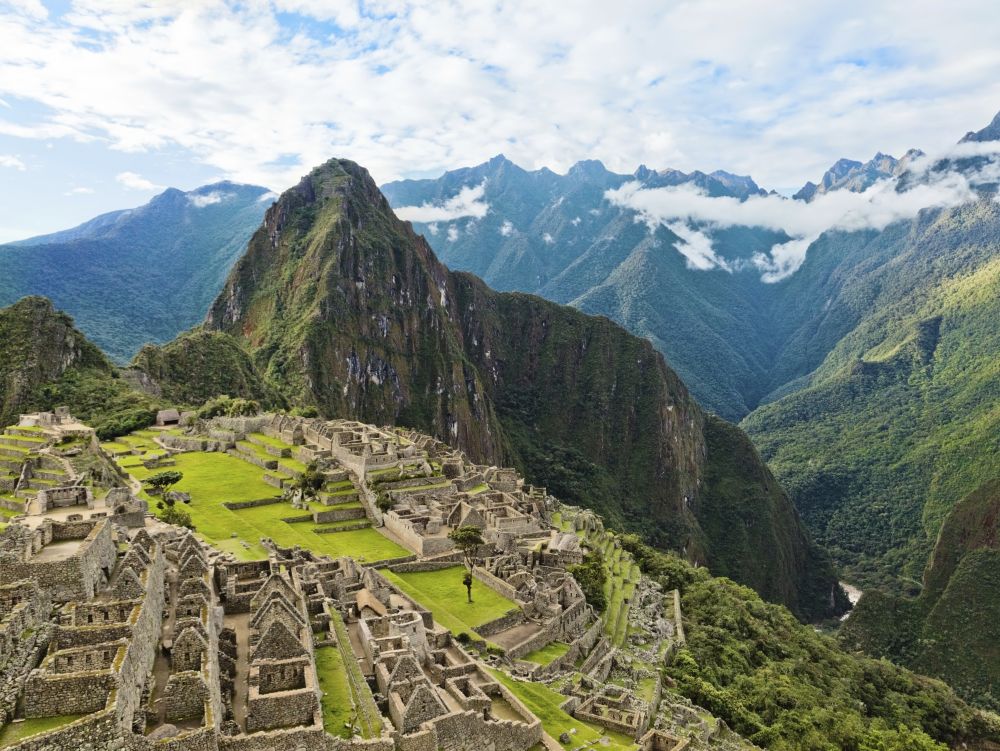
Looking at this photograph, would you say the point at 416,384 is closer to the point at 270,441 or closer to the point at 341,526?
the point at 270,441

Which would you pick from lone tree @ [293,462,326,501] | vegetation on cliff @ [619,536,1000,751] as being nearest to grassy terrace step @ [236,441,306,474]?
lone tree @ [293,462,326,501]

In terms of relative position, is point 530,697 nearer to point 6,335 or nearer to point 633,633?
point 633,633

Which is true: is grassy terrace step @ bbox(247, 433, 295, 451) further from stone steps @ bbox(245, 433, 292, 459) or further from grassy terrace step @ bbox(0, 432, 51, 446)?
grassy terrace step @ bbox(0, 432, 51, 446)

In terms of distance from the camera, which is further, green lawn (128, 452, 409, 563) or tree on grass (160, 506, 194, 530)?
green lawn (128, 452, 409, 563)

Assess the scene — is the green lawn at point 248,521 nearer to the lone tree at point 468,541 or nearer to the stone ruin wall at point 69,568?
the lone tree at point 468,541

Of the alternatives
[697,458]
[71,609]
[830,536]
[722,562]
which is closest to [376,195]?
[697,458]

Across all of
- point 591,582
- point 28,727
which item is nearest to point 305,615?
point 28,727

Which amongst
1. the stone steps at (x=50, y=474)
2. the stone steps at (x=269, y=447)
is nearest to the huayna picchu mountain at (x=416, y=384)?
the stone steps at (x=269, y=447)
